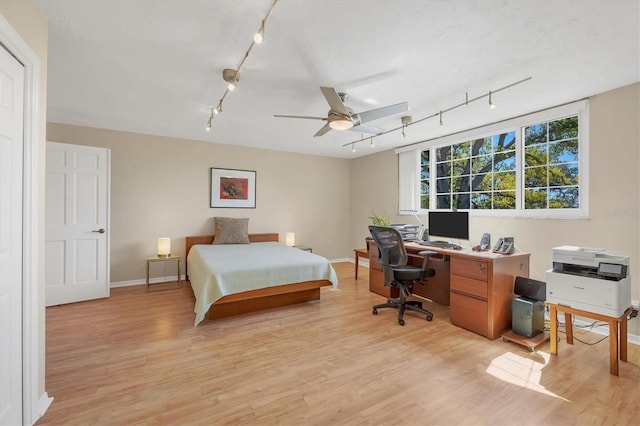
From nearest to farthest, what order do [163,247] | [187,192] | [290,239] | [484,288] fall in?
[484,288] < [163,247] < [187,192] < [290,239]

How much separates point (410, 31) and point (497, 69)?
1.04 meters

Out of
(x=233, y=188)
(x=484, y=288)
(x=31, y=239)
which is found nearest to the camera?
(x=31, y=239)

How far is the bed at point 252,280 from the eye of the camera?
2936 mm

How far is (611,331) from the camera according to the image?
2111mm

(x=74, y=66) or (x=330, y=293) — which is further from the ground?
(x=74, y=66)

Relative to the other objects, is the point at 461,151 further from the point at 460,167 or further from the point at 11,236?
the point at 11,236

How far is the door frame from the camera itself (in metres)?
1.55

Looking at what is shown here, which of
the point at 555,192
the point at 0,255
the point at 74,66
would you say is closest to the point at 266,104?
the point at 74,66

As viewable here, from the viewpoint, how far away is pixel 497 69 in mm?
2381

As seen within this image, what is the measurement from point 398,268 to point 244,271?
1.78 meters

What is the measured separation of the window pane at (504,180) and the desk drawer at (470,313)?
181 centimetres

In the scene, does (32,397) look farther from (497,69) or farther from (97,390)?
(497,69)

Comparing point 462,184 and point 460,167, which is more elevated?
point 460,167

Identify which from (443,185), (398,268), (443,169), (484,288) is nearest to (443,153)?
(443,169)
